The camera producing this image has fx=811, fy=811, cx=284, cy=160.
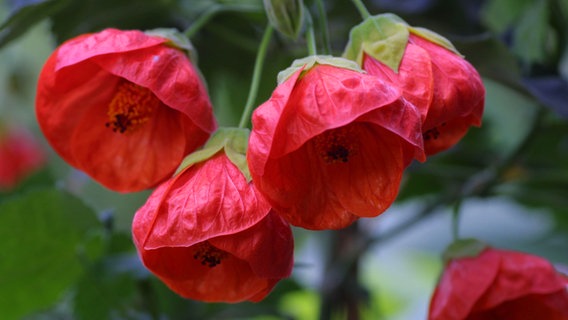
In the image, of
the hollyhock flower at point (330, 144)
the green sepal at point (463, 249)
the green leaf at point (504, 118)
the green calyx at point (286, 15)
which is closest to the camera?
the hollyhock flower at point (330, 144)

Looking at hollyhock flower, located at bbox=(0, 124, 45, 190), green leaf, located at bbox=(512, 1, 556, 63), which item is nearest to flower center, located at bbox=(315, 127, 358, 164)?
green leaf, located at bbox=(512, 1, 556, 63)

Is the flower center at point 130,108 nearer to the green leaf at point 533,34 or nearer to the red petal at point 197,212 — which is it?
the red petal at point 197,212

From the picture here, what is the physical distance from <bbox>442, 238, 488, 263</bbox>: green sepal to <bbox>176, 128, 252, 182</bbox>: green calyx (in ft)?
0.88

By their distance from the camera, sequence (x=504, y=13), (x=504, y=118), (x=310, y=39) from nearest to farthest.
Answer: (x=310, y=39)
(x=504, y=13)
(x=504, y=118)

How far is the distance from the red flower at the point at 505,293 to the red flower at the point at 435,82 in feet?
0.51

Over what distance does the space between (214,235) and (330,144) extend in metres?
0.13

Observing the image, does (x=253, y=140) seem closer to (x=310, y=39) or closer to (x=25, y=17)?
(x=310, y=39)

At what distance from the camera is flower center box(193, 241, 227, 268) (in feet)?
2.24

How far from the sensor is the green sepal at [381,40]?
677mm

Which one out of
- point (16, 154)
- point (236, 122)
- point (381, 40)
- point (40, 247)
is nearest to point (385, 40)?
point (381, 40)

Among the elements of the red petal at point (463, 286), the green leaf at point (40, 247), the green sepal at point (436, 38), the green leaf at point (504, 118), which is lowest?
the green leaf at point (504, 118)

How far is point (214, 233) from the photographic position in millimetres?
615

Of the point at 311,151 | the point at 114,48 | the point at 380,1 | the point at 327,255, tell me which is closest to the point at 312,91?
the point at 311,151

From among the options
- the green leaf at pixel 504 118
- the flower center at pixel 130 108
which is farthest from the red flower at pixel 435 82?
the green leaf at pixel 504 118
